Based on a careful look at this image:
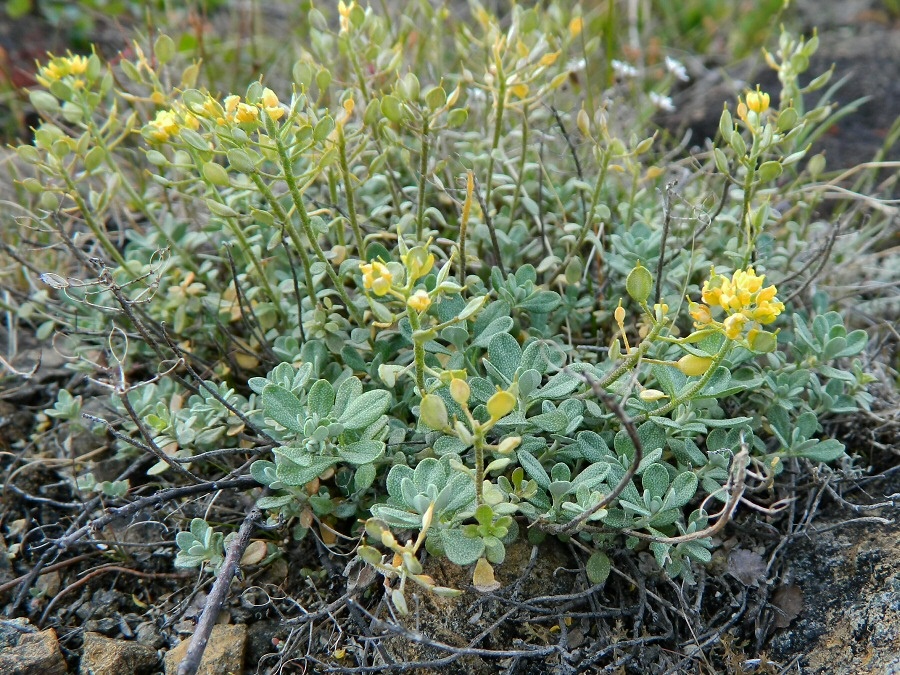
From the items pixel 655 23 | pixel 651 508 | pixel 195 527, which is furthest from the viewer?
pixel 655 23

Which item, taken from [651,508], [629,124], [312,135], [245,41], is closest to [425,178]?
[312,135]

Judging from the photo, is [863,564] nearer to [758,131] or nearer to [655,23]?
[758,131]

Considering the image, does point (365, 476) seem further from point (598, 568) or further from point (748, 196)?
point (748, 196)

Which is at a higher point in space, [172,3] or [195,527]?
[172,3]

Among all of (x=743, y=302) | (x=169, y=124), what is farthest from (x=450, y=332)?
(x=169, y=124)

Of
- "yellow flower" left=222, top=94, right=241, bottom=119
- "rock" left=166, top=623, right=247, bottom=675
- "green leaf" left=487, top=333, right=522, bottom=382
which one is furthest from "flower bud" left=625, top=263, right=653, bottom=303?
"rock" left=166, top=623, right=247, bottom=675

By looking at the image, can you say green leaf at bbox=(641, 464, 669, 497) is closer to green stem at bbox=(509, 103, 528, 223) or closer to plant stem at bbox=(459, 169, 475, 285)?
plant stem at bbox=(459, 169, 475, 285)
